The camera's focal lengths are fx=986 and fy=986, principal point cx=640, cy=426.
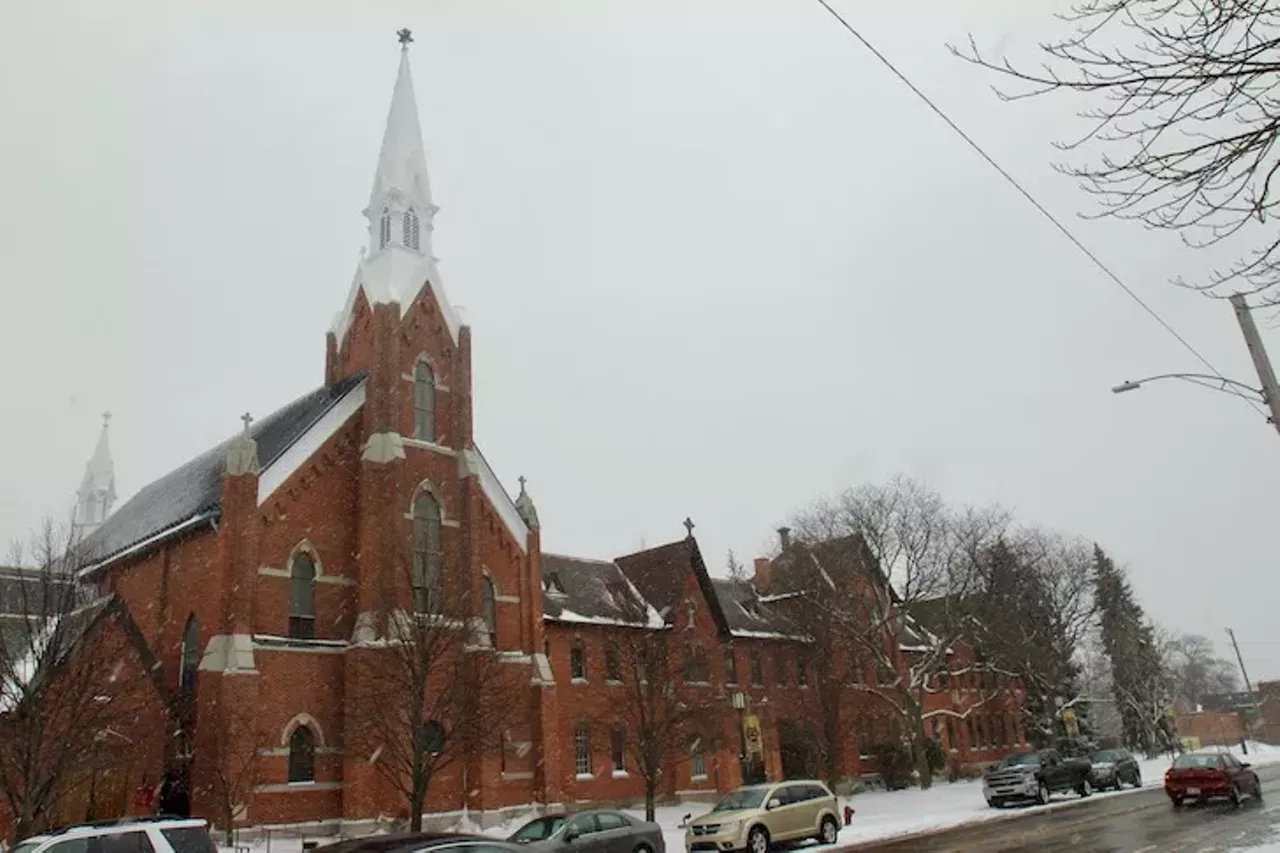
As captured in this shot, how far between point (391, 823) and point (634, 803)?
12618mm

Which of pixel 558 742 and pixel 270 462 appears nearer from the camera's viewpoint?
pixel 270 462

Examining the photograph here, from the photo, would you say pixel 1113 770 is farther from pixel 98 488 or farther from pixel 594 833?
pixel 98 488

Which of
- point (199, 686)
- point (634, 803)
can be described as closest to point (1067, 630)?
point (634, 803)

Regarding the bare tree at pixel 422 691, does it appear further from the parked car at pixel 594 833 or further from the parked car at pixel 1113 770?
the parked car at pixel 1113 770

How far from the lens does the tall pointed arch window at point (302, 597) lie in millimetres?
29312

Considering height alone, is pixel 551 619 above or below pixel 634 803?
above

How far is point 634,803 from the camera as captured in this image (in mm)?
38062

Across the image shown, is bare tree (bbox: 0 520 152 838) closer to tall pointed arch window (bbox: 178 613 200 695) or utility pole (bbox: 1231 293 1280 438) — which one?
tall pointed arch window (bbox: 178 613 200 695)

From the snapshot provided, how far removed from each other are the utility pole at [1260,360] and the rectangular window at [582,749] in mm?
29235

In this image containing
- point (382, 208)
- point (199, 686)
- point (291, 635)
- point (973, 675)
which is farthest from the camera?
point (973, 675)

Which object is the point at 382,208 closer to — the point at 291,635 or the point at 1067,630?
the point at 291,635

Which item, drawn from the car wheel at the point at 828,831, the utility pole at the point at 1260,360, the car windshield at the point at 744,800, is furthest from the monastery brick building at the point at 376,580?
the utility pole at the point at 1260,360

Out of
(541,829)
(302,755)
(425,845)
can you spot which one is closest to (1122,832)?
(541,829)

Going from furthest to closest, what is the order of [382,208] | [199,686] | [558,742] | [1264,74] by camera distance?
1. [382,208]
2. [558,742]
3. [199,686]
4. [1264,74]
